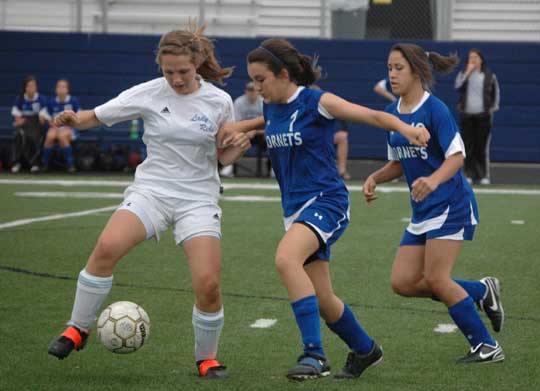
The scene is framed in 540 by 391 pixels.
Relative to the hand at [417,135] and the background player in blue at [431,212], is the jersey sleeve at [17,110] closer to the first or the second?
the background player in blue at [431,212]

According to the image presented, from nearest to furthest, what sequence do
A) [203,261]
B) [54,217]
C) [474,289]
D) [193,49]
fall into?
[203,261]
[193,49]
[474,289]
[54,217]

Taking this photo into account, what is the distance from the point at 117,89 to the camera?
73.3 ft

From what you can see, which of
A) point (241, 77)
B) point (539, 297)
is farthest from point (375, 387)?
point (241, 77)

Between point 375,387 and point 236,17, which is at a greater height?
point 236,17

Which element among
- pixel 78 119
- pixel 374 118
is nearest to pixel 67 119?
pixel 78 119

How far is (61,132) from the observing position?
19.3m

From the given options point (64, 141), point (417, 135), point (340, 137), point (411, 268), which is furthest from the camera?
point (64, 141)

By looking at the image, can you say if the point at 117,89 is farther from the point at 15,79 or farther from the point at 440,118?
the point at 440,118

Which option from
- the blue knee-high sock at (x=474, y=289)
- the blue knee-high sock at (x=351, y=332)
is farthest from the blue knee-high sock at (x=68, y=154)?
the blue knee-high sock at (x=351, y=332)

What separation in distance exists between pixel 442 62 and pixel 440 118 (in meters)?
0.56

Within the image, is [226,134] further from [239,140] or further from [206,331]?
[206,331]

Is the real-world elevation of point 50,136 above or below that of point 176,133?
below

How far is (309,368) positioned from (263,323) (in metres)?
1.83

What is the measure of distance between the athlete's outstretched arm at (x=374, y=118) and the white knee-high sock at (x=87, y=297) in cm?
140
